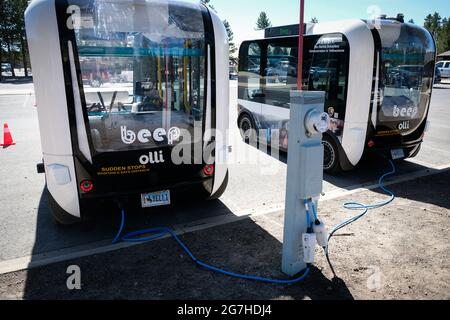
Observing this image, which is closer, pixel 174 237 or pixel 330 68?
pixel 174 237

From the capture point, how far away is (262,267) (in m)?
3.36

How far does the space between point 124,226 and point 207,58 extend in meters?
2.26

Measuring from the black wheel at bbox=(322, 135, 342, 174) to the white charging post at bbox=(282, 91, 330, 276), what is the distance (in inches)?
123

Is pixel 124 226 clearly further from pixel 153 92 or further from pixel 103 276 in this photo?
pixel 153 92

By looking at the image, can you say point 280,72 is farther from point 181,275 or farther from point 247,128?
point 181,275

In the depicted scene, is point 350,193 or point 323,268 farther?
point 350,193

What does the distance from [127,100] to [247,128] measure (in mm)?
5051

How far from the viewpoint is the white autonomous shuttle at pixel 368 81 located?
5.53 m

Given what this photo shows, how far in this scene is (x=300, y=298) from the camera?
2898 millimetres

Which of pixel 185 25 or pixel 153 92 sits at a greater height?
pixel 185 25

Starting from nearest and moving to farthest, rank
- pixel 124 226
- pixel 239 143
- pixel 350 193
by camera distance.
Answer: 1. pixel 124 226
2. pixel 350 193
3. pixel 239 143

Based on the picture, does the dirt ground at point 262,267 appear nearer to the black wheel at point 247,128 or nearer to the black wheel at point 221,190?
the black wheel at point 221,190

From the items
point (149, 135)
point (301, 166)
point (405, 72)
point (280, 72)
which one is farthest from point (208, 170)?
point (405, 72)
